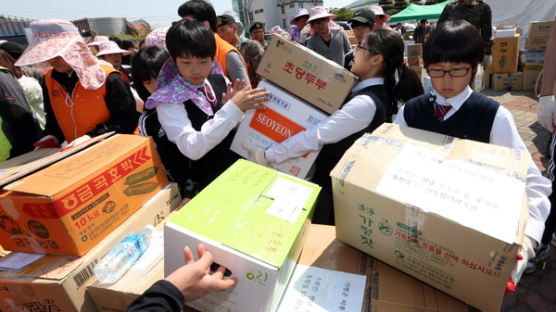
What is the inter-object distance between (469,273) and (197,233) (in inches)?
30.5

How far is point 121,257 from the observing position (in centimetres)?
112

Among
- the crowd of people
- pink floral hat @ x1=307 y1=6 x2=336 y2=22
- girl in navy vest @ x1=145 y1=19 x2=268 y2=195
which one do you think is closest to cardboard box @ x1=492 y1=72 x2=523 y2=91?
pink floral hat @ x1=307 y1=6 x2=336 y2=22

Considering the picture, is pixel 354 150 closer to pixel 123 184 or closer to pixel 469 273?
pixel 469 273

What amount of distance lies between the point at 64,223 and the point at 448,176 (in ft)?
4.14

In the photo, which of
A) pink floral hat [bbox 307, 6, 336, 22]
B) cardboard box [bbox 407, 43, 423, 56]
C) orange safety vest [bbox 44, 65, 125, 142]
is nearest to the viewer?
orange safety vest [bbox 44, 65, 125, 142]

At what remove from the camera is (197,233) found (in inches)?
34.4

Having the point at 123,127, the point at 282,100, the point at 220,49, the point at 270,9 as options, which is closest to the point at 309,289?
the point at 282,100

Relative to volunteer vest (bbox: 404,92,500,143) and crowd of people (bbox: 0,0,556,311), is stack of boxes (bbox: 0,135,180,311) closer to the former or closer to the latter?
crowd of people (bbox: 0,0,556,311)

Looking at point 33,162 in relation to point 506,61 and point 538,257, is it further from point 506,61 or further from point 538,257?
point 506,61

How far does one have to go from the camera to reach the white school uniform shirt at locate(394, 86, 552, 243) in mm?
952

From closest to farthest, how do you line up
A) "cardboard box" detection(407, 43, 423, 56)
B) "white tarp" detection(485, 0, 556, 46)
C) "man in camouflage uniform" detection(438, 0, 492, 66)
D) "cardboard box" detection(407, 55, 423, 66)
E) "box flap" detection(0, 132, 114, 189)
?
"box flap" detection(0, 132, 114, 189), "man in camouflage uniform" detection(438, 0, 492, 66), "cardboard box" detection(407, 55, 423, 66), "cardboard box" detection(407, 43, 423, 56), "white tarp" detection(485, 0, 556, 46)

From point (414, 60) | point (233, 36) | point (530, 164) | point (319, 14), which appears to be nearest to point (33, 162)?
point (530, 164)

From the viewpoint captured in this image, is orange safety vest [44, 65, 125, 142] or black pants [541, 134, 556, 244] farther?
orange safety vest [44, 65, 125, 142]

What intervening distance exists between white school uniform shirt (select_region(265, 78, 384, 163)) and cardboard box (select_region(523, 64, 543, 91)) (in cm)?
605
